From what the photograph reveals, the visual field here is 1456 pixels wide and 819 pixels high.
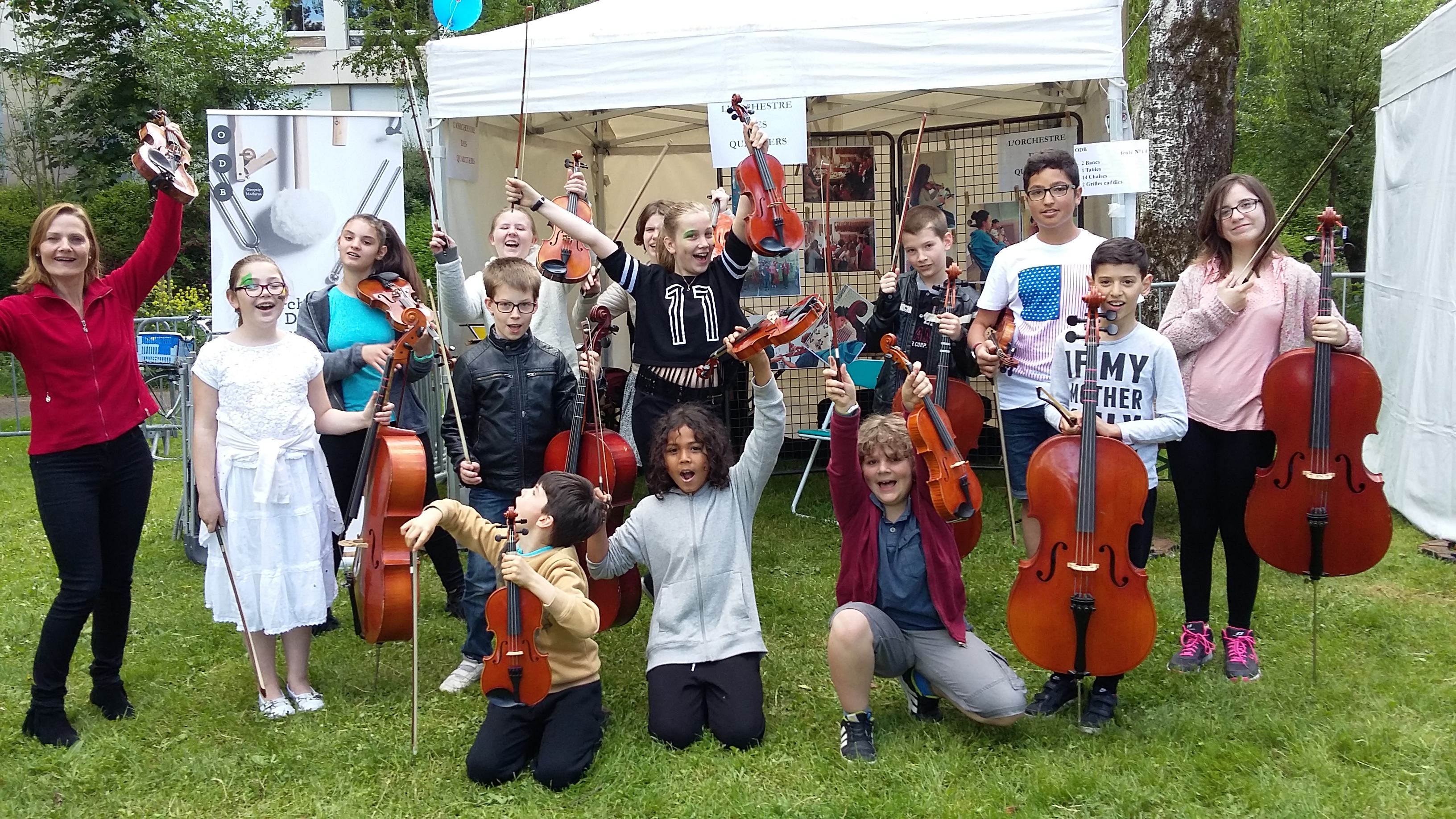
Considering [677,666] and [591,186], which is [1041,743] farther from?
[591,186]

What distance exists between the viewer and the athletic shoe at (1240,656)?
331cm

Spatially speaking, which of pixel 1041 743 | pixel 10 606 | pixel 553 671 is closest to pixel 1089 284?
pixel 1041 743

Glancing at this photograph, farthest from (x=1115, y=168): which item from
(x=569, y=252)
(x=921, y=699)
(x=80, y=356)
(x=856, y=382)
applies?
(x=80, y=356)

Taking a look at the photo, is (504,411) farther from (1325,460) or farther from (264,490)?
(1325,460)

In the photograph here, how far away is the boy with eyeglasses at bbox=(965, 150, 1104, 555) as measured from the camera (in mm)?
3453

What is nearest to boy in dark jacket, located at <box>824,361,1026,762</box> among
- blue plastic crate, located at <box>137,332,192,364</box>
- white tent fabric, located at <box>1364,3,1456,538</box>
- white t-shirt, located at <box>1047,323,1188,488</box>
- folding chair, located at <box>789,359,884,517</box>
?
white t-shirt, located at <box>1047,323,1188,488</box>

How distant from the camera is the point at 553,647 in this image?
297cm

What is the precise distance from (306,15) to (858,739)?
926 inches

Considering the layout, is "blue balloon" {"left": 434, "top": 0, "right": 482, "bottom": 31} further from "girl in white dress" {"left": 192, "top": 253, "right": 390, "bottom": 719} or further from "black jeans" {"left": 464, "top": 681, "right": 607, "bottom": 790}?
"black jeans" {"left": 464, "top": 681, "right": 607, "bottom": 790}

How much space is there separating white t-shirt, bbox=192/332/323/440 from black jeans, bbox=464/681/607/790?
1118 millimetres

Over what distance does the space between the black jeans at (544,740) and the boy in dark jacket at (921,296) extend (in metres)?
1.88

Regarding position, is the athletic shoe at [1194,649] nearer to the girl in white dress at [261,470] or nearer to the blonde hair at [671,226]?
the blonde hair at [671,226]

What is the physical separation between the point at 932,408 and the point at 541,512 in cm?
111

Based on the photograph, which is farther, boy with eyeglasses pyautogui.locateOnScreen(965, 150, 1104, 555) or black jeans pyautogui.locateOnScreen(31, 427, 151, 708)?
boy with eyeglasses pyautogui.locateOnScreen(965, 150, 1104, 555)
